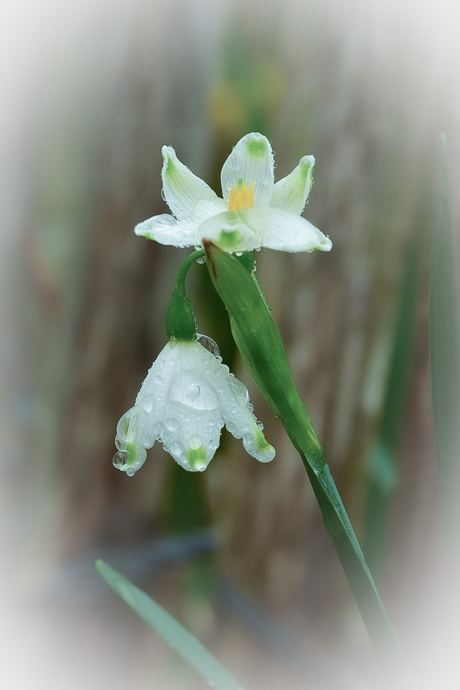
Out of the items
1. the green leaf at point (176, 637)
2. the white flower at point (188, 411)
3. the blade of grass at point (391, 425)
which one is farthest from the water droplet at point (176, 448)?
the blade of grass at point (391, 425)

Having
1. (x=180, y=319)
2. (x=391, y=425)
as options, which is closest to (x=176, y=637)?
(x=180, y=319)

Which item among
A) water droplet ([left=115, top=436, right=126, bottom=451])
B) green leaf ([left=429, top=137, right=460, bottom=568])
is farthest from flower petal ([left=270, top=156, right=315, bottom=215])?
water droplet ([left=115, top=436, right=126, bottom=451])

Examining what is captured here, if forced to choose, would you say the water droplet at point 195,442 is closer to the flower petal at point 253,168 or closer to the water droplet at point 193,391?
the water droplet at point 193,391

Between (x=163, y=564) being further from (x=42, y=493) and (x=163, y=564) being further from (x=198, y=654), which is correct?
(x=198, y=654)

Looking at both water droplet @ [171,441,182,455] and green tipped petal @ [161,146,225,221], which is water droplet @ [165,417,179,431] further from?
green tipped petal @ [161,146,225,221]

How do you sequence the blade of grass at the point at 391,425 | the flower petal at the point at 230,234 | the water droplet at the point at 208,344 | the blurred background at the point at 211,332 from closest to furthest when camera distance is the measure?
the flower petal at the point at 230,234
the water droplet at the point at 208,344
the blade of grass at the point at 391,425
the blurred background at the point at 211,332
